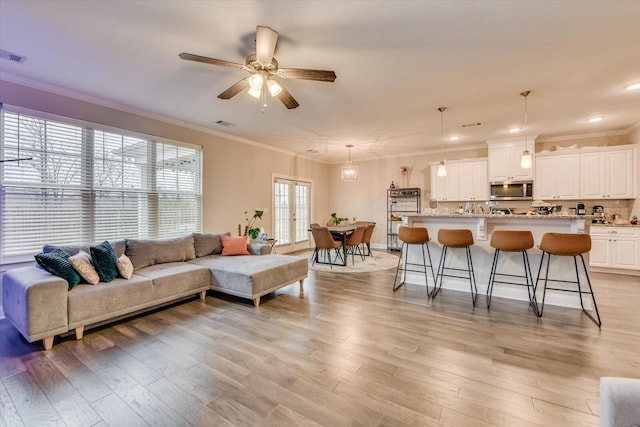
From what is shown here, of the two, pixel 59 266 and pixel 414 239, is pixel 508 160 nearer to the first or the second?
pixel 414 239

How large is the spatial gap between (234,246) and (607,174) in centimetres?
692

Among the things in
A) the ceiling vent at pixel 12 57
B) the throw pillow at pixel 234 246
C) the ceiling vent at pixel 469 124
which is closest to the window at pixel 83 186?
the ceiling vent at pixel 12 57

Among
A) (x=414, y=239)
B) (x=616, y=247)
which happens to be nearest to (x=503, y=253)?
(x=414, y=239)

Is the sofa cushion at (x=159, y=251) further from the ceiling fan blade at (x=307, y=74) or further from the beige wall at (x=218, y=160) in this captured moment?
the ceiling fan blade at (x=307, y=74)

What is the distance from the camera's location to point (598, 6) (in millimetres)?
2039

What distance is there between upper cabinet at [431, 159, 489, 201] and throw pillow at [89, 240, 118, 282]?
6.44 meters

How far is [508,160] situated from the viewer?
19.3 ft

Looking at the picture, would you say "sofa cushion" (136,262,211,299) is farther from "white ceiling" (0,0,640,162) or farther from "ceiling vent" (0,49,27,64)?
"ceiling vent" (0,49,27,64)

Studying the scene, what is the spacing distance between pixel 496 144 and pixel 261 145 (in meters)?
5.17

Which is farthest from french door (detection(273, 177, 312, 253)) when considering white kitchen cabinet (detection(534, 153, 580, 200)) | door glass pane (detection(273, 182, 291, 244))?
white kitchen cabinet (detection(534, 153, 580, 200))

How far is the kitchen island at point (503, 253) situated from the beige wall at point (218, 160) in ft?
11.3

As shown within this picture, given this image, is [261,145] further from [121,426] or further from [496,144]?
[121,426]

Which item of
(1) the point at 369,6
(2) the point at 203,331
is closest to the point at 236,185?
(2) the point at 203,331

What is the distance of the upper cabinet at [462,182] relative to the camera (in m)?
6.25
